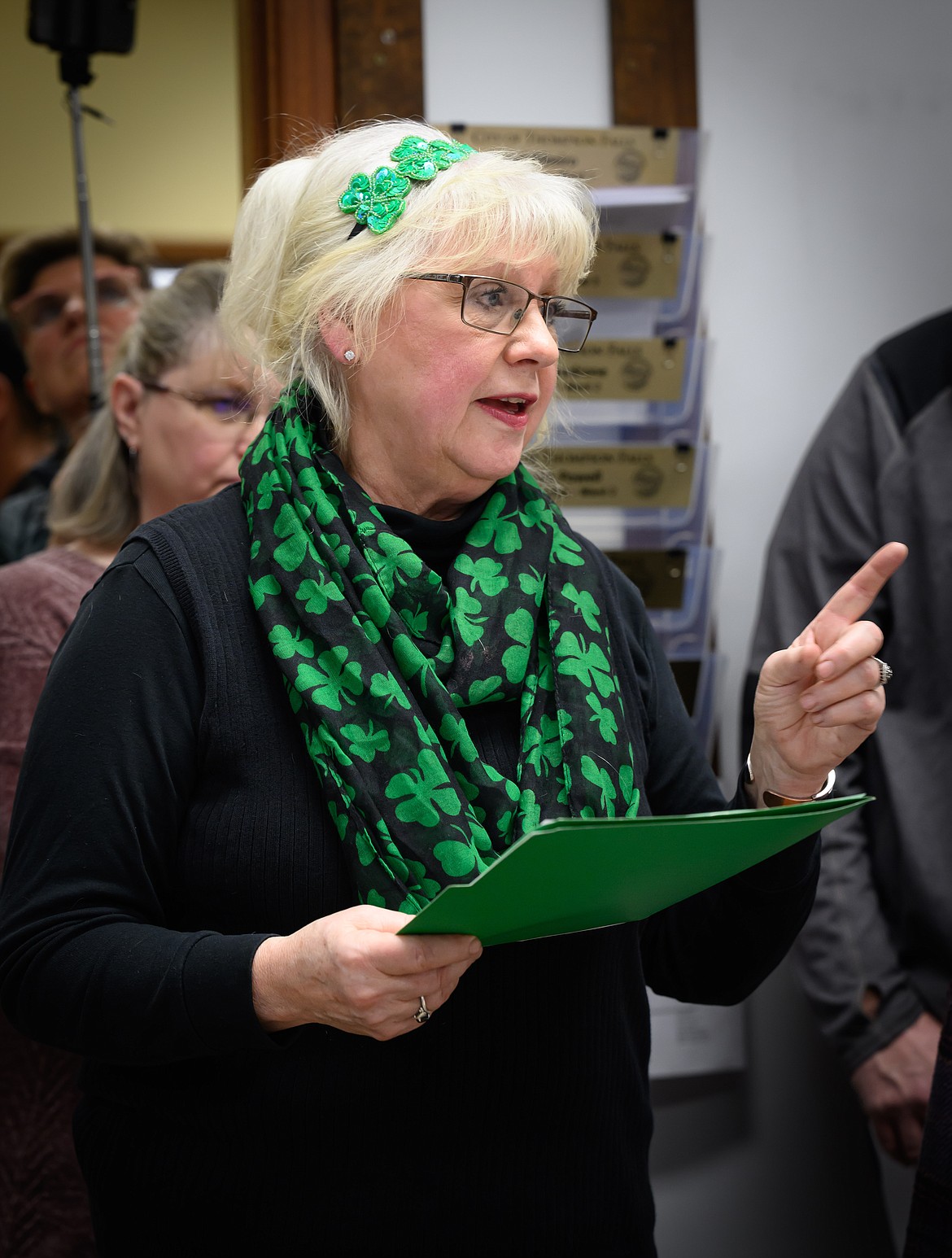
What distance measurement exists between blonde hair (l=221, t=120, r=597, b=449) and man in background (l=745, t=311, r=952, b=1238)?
0.96 meters

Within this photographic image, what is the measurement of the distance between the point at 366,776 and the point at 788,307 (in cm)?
167

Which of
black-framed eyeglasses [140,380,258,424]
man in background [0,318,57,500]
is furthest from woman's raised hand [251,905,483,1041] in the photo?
man in background [0,318,57,500]

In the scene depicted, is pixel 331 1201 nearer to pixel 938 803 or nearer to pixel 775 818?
pixel 775 818

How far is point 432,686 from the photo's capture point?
114cm

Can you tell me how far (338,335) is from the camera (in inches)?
49.0

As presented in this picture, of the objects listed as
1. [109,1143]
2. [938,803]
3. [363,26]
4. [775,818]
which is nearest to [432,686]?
[775,818]

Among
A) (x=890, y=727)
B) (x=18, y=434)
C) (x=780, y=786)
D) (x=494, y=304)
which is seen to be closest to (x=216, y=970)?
(x=780, y=786)

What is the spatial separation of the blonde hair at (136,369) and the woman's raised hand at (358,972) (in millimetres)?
1043

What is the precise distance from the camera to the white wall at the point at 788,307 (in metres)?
2.40

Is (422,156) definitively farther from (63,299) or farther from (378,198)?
(63,299)

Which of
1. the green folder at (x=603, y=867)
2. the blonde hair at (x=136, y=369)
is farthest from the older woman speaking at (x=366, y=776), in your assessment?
the blonde hair at (x=136, y=369)

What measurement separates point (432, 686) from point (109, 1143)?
0.50 m

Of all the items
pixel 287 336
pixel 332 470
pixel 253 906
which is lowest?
pixel 253 906

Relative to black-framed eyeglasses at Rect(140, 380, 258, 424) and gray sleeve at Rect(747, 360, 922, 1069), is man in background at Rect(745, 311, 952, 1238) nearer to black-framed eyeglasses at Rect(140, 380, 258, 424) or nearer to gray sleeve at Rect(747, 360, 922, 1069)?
gray sleeve at Rect(747, 360, 922, 1069)
